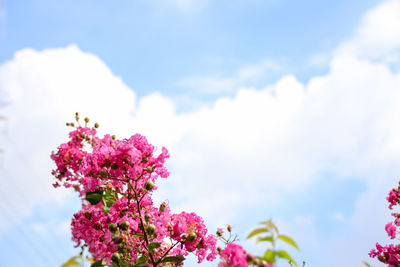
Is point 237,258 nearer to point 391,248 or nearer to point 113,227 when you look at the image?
point 113,227

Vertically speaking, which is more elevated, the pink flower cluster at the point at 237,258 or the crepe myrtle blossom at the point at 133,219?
the crepe myrtle blossom at the point at 133,219

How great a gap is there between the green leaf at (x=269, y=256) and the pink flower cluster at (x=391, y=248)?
3.33 m

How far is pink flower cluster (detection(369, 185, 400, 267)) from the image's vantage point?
4.64m

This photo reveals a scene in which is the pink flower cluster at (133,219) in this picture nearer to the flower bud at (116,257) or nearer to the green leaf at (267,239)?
the flower bud at (116,257)

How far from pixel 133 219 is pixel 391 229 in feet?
11.2

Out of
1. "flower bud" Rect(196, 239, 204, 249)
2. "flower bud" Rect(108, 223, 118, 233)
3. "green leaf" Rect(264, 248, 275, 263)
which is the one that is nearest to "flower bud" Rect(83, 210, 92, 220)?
"flower bud" Rect(108, 223, 118, 233)

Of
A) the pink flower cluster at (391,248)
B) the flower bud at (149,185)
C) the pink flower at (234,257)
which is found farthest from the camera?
A: the pink flower cluster at (391,248)

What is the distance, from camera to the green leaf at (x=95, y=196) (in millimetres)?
3984

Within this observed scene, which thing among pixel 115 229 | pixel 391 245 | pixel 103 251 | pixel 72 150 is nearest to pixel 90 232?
pixel 103 251

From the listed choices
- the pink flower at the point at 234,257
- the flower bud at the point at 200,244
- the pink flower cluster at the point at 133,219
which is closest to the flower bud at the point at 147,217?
the pink flower cluster at the point at 133,219

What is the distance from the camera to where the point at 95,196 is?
158 inches

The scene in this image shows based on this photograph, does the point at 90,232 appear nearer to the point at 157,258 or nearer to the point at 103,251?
the point at 103,251

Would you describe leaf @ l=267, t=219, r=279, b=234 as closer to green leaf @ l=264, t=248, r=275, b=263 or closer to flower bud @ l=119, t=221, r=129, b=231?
green leaf @ l=264, t=248, r=275, b=263

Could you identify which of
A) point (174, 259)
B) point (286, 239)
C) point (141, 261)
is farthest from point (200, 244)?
point (286, 239)
